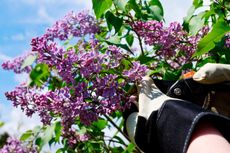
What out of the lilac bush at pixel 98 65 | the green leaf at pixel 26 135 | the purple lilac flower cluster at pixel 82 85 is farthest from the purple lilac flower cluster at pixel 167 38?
the green leaf at pixel 26 135

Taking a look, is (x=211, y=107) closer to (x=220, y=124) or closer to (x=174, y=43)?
(x=220, y=124)

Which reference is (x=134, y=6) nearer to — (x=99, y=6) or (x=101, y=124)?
(x=99, y=6)

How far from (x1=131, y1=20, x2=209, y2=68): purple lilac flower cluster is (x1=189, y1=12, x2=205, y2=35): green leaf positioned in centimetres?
4

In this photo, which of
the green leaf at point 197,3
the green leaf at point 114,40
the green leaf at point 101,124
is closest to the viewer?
the green leaf at point 114,40

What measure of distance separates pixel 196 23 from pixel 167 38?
1.02 ft

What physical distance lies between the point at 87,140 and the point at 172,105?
1539mm

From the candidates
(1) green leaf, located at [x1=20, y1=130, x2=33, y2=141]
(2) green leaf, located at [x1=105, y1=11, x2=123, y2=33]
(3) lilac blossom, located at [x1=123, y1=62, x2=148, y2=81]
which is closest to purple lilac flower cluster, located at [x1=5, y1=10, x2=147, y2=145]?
(3) lilac blossom, located at [x1=123, y1=62, x2=148, y2=81]

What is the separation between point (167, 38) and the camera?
2.13 m

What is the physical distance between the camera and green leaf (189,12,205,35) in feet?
7.56

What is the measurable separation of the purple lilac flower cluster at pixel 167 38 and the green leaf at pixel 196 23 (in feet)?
0.12

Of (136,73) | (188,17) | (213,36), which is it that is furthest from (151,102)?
(188,17)

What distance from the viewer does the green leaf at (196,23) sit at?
2.31 m

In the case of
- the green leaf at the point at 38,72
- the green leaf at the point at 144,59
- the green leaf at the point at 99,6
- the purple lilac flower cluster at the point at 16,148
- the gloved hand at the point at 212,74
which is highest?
the green leaf at the point at 99,6

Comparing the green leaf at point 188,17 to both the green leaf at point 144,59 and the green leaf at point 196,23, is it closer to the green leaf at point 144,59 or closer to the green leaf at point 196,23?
the green leaf at point 196,23
